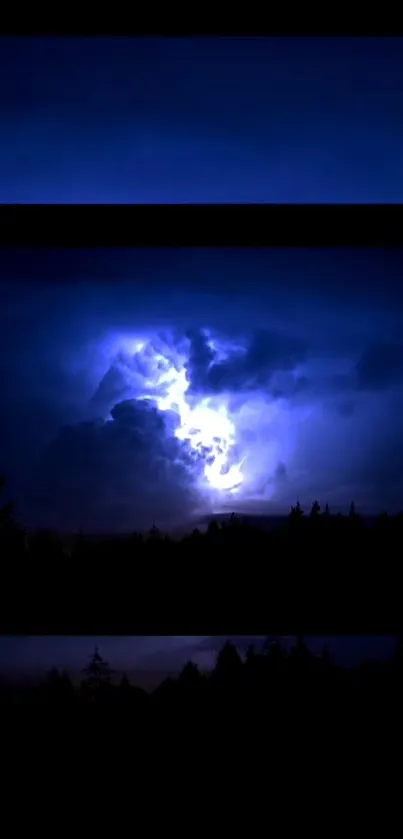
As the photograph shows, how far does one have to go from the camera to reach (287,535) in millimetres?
1459

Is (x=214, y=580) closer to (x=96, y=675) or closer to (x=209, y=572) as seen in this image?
(x=209, y=572)

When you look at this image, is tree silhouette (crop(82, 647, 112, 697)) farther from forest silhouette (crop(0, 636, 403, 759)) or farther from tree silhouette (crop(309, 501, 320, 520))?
tree silhouette (crop(309, 501, 320, 520))

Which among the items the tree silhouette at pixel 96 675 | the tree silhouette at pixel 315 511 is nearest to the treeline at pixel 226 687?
the tree silhouette at pixel 96 675

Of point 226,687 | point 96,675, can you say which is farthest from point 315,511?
point 96,675

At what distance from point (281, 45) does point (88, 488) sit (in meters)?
1.22

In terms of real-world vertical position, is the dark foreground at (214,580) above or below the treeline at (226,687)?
above

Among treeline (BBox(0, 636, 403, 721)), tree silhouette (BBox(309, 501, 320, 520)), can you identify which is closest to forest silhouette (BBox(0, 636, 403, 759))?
treeline (BBox(0, 636, 403, 721))

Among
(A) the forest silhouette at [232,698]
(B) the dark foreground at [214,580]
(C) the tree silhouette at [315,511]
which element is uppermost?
(C) the tree silhouette at [315,511]

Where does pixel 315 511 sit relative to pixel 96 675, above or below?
above

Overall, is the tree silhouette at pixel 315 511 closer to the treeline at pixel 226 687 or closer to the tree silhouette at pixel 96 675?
the treeline at pixel 226 687

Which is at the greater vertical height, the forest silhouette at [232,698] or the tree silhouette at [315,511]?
the tree silhouette at [315,511]

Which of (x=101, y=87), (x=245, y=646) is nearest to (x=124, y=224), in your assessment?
(x=101, y=87)

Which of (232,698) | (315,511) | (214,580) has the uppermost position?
(315,511)

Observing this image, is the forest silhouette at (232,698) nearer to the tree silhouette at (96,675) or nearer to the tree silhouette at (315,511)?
the tree silhouette at (96,675)
